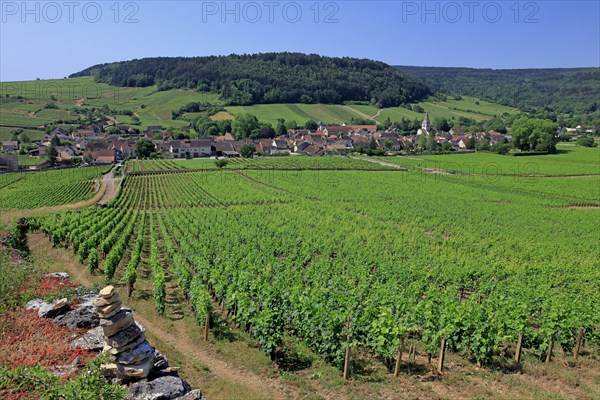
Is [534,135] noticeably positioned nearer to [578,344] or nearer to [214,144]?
[214,144]

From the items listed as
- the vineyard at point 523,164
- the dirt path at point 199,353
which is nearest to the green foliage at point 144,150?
the vineyard at point 523,164

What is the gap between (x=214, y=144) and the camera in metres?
123

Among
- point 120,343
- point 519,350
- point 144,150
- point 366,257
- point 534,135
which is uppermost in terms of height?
point 534,135

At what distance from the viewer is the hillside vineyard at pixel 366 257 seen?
47.8 feet

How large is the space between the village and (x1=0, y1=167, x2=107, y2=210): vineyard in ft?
62.3

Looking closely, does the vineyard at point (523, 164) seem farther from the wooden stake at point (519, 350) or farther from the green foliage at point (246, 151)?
the wooden stake at point (519, 350)

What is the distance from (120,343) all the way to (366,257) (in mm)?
17966

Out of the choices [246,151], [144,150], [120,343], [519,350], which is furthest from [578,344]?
[144,150]

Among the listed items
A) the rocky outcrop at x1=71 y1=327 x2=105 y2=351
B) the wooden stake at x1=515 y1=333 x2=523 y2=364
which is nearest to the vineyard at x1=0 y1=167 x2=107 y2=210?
the rocky outcrop at x1=71 y1=327 x2=105 y2=351

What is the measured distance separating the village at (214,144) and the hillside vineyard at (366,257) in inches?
2124

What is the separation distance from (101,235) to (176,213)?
43.0 ft

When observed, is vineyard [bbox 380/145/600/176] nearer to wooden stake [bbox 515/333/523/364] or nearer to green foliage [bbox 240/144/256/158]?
green foliage [bbox 240/144/256/158]

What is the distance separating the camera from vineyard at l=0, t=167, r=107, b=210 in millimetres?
54531

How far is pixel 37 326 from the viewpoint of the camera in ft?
49.1
